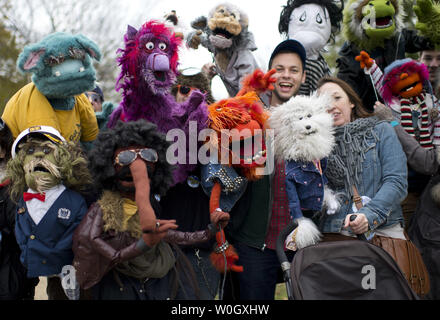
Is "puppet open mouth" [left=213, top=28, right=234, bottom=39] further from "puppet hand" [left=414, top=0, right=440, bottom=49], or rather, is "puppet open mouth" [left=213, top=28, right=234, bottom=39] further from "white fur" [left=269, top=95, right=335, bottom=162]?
"puppet hand" [left=414, top=0, right=440, bottom=49]

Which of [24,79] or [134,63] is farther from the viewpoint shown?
[24,79]

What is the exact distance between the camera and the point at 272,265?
3035mm

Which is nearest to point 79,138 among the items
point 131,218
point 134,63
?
point 134,63

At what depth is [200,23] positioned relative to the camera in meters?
4.39

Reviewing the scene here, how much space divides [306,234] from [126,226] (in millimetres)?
1076

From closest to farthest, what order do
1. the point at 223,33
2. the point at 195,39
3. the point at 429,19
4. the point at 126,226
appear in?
the point at 126,226 < the point at 429,19 < the point at 223,33 < the point at 195,39

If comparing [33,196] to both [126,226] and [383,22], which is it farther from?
[383,22]

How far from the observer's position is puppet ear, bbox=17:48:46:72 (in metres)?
2.97

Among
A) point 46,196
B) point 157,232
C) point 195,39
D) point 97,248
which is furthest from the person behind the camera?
point 195,39

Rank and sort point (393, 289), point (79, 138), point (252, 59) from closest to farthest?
point (393, 289), point (79, 138), point (252, 59)

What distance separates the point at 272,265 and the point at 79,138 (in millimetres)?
1689

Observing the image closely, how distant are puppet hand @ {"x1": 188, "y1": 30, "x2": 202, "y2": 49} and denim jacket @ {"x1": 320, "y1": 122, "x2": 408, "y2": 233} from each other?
1.89 metres

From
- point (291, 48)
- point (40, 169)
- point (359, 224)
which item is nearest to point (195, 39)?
point (291, 48)
